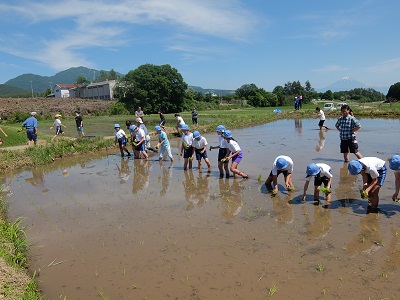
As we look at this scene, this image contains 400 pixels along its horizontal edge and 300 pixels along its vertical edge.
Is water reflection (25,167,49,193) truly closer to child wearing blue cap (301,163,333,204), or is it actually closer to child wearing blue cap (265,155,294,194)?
child wearing blue cap (265,155,294,194)

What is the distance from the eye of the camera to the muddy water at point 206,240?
13.2 ft

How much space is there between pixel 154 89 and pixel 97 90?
34.4m

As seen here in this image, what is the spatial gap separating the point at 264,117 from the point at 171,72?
99.2 feet

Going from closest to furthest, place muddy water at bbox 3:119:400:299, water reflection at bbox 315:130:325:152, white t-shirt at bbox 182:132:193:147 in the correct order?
muddy water at bbox 3:119:400:299 → white t-shirt at bbox 182:132:193:147 → water reflection at bbox 315:130:325:152

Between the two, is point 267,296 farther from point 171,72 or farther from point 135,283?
point 171,72

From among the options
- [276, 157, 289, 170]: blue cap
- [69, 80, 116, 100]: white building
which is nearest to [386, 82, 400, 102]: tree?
[276, 157, 289, 170]: blue cap

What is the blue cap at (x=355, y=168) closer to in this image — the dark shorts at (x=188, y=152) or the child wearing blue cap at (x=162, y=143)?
the dark shorts at (x=188, y=152)

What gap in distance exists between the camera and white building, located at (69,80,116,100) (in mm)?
77188

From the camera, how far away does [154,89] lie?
5325cm

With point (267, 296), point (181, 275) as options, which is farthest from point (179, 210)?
point (267, 296)

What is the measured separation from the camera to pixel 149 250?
5020 mm

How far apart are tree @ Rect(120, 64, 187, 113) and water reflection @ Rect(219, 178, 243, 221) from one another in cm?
4512

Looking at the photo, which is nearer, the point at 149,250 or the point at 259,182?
the point at 149,250

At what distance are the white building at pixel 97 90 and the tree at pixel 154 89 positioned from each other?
23.2m
